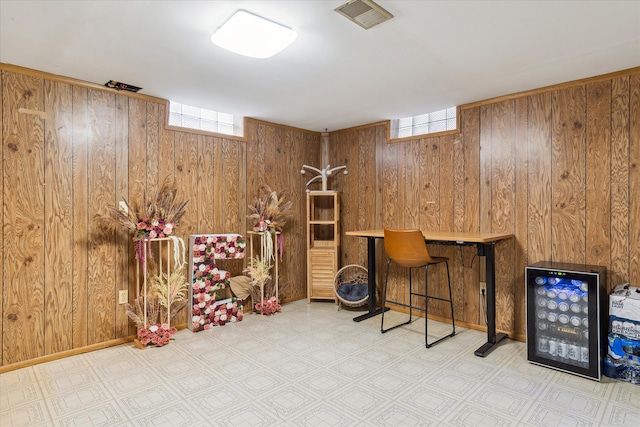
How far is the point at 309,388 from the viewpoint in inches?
91.4

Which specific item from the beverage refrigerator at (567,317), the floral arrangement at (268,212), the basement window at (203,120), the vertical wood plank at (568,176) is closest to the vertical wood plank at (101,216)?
the basement window at (203,120)

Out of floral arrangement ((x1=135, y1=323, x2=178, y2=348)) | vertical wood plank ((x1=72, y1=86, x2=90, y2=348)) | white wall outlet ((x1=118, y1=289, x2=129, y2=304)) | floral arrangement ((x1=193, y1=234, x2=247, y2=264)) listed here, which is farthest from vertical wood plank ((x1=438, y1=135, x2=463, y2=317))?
vertical wood plank ((x1=72, y1=86, x2=90, y2=348))

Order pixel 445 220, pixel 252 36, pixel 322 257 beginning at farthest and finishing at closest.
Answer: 1. pixel 322 257
2. pixel 445 220
3. pixel 252 36

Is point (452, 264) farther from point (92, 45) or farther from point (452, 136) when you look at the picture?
point (92, 45)

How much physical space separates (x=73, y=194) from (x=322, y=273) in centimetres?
267

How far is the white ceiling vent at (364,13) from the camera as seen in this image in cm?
182

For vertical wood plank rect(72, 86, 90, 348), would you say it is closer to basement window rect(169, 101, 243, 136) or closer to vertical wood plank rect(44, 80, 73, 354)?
vertical wood plank rect(44, 80, 73, 354)

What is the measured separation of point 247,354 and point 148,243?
1286 mm

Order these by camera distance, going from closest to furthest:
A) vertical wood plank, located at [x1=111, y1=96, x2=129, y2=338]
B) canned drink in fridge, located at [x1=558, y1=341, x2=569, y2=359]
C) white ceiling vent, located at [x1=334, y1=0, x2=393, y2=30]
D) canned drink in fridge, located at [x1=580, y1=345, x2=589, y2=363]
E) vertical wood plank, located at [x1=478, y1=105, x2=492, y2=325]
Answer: white ceiling vent, located at [x1=334, y1=0, x2=393, y2=30] → canned drink in fridge, located at [x1=580, y1=345, x2=589, y2=363] → canned drink in fridge, located at [x1=558, y1=341, x2=569, y2=359] → vertical wood plank, located at [x1=111, y1=96, x2=129, y2=338] → vertical wood plank, located at [x1=478, y1=105, x2=492, y2=325]

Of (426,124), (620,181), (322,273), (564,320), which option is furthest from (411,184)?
(564,320)

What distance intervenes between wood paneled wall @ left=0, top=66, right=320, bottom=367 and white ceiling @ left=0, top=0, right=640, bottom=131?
27cm

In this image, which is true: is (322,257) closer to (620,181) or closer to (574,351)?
(574,351)

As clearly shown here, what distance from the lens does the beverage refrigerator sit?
2.43 m

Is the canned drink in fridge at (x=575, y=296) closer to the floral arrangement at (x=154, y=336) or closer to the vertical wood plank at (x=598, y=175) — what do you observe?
the vertical wood plank at (x=598, y=175)
